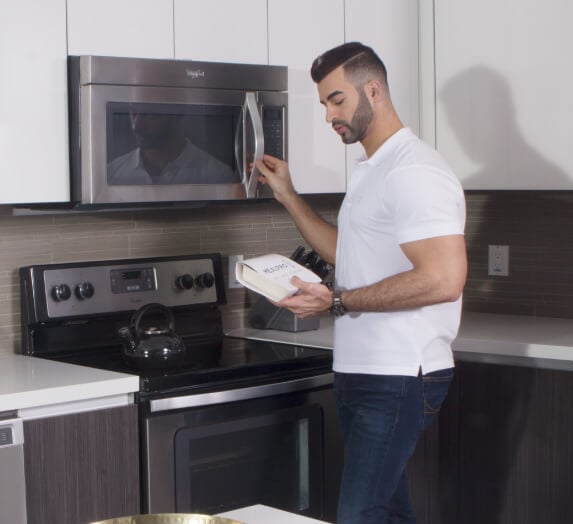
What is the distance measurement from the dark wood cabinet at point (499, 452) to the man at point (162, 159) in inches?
36.1

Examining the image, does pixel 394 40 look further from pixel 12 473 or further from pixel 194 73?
pixel 12 473

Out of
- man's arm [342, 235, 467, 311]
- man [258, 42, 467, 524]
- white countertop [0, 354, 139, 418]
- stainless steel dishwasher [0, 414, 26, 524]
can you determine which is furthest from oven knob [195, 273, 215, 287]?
man's arm [342, 235, 467, 311]

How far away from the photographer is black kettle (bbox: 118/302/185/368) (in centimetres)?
283

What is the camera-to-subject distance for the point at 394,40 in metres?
3.42

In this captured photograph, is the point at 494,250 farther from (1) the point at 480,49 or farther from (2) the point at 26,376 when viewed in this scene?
(2) the point at 26,376

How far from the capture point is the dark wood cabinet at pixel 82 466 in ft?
8.09

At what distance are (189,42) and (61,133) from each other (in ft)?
1.49

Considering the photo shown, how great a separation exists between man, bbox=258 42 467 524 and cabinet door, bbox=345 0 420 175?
83 cm

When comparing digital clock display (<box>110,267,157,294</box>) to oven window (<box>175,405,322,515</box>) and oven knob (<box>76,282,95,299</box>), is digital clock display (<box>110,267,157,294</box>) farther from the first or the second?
oven window (<box>175,405,322,515</box>)

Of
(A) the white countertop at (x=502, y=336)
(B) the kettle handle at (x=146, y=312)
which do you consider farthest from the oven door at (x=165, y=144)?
(A) the white countertop at (x=502, y=336)

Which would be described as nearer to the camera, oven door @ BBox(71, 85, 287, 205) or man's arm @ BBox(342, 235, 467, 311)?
man's arm @ BBox(342, 235, 467, 311)

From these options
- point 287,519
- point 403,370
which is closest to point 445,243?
point 403,370

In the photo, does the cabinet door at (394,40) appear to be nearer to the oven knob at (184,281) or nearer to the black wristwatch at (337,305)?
the oven knob at (184,281)

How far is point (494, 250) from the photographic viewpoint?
12.0 ft
